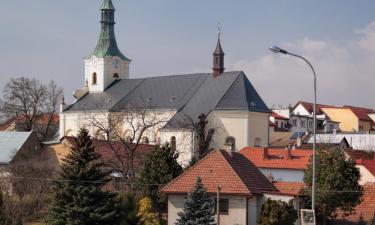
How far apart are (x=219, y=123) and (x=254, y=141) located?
362cm

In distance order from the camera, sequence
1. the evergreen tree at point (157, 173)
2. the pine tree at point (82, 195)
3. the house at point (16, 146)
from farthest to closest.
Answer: the house at point (16, 146)
the evergreen tree at point (157, 173)
the pine tree at point (82, 195)

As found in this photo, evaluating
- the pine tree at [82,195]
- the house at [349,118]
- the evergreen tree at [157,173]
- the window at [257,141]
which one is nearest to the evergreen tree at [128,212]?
the pine tree at [82,195]

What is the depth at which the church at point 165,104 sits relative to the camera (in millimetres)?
63094

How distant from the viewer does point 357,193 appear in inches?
1309

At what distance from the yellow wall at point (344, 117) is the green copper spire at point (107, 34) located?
42474 millimetres

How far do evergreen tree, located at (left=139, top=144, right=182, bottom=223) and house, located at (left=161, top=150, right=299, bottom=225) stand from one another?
261 centimetres

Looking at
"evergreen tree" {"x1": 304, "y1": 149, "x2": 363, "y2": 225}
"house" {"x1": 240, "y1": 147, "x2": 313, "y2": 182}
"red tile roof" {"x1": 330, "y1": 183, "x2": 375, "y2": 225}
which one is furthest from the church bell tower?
"evergreen tree" {"x1": 304, "y1": 149, "x2": 363, "y2": 225}

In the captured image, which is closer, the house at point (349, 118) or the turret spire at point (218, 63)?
the turret spire at point (218, 63)

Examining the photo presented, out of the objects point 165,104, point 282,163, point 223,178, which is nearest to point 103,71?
point 165,104

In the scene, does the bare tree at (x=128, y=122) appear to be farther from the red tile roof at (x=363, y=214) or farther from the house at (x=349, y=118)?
the house at (x=349, y=118)

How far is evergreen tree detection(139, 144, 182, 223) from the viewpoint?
110 feet

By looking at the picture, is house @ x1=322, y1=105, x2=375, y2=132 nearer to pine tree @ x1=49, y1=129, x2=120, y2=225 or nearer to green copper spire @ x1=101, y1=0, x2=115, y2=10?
green copper spire @ x1=101, y1=0, x2=115, y2=10

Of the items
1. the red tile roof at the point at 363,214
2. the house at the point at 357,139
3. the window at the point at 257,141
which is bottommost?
the red tile roof at the point at 363,214

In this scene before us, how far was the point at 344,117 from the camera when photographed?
10875cm
